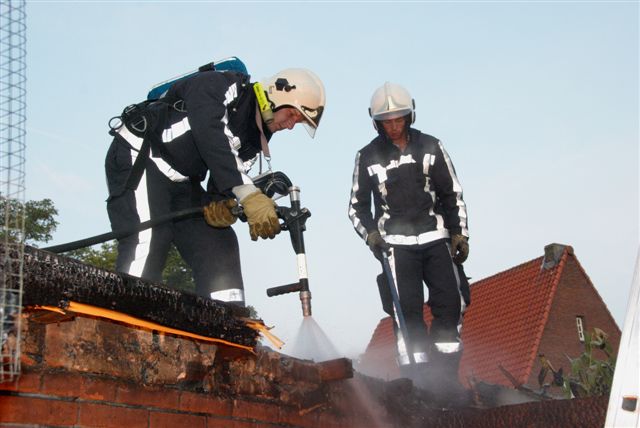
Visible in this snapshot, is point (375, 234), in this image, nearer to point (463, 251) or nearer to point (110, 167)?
point (463, 251)

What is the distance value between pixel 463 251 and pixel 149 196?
2.45 m

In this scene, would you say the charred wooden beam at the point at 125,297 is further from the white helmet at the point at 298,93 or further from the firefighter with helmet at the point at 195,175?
the white helmet at the point at 298,93

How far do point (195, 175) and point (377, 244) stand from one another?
1743 millimetres

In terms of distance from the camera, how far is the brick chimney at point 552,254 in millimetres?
21922

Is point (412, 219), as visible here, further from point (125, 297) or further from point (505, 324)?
point (505, 324)

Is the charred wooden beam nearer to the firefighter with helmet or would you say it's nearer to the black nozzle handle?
the firefighter with helmet

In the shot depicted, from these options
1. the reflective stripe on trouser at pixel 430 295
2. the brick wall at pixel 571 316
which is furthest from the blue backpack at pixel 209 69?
the brick wall at pixel 571 316

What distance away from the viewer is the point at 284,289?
470 cm

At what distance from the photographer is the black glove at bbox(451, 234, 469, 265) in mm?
6000

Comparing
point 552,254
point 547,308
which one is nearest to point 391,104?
point 547,308

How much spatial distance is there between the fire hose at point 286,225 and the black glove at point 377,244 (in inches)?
48.2

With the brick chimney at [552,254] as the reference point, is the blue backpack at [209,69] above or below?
below

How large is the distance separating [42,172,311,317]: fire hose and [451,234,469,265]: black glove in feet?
5.12

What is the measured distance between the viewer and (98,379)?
9.07 feet
